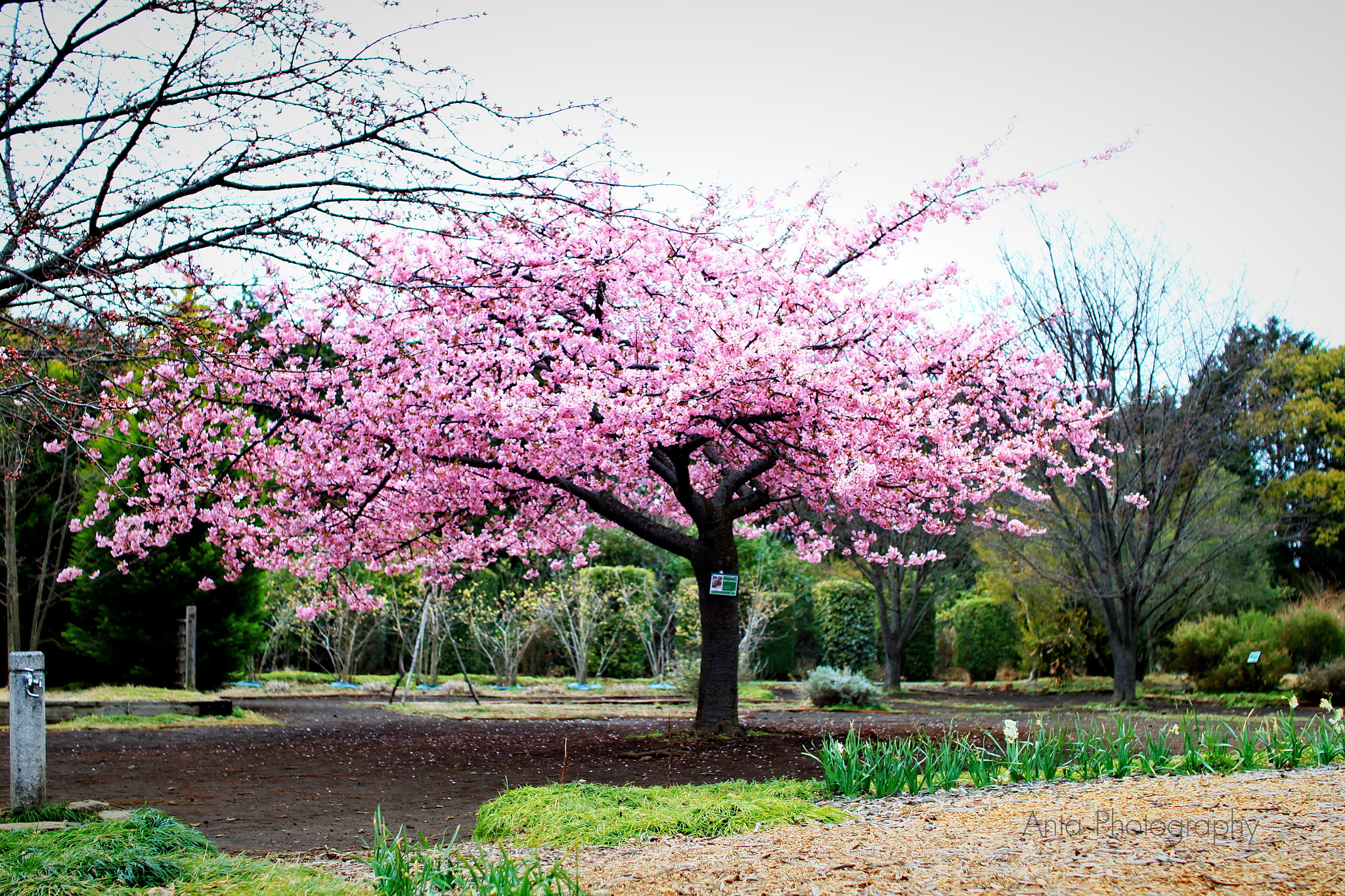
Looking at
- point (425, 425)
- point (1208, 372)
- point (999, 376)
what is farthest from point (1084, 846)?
point (1208, 372)

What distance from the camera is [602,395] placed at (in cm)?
670

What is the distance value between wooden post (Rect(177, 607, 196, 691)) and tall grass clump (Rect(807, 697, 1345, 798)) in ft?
30.4

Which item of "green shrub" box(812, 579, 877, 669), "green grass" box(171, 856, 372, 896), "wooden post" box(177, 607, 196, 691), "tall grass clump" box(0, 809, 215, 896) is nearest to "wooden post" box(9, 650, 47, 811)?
"tall grass clump" box(0, 809, 215, 896)

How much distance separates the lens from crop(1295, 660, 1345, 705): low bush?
35.9ft

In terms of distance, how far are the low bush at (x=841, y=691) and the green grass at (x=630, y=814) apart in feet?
25.0

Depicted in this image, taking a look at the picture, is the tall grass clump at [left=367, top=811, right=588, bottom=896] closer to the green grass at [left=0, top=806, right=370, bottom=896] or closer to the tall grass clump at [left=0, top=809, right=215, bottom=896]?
the green grass at [left=0, top=806, right=370, bottom=896]

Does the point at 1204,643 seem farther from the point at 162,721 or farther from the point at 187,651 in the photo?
the point at 187,651

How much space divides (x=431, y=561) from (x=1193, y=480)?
31.8 feet

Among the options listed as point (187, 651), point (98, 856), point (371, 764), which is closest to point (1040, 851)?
point (98, 856)

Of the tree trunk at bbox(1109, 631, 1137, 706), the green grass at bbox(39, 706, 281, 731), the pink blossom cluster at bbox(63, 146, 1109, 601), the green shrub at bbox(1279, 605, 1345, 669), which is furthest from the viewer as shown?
the green shrub at bbox(1279, 605, 1345, 669)

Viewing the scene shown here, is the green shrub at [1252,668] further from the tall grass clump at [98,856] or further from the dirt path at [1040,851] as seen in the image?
the tall grass clump at [98,856]

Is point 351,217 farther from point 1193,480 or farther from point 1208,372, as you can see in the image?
point 1193,480

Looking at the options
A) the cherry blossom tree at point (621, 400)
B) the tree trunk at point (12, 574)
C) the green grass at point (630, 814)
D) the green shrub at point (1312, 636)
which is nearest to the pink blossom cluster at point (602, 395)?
the cherry blossom tree at point (621, 400)

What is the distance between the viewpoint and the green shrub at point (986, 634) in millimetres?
19250
